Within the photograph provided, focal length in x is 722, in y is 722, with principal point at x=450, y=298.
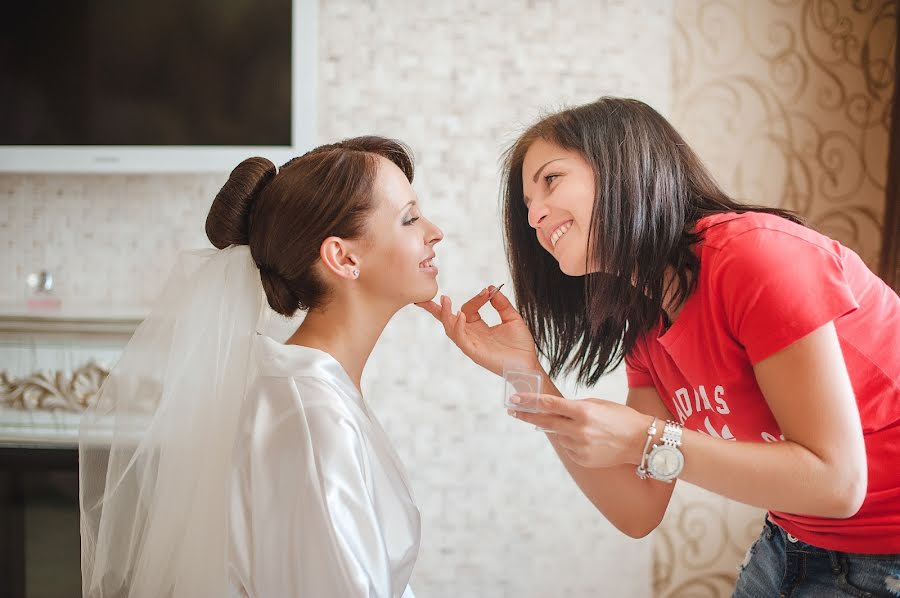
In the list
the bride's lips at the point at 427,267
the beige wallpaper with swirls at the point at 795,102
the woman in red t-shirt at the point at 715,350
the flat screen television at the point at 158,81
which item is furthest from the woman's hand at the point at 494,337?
the beige wallpaper with swirls at the point at 795,102

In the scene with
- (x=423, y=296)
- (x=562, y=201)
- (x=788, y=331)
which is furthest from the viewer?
(x=423, y=296)

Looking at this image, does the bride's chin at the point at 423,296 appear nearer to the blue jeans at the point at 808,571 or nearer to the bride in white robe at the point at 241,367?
the bride in white robe at the point at 241,367

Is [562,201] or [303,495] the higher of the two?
[562,201]

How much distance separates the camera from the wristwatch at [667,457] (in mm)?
1026

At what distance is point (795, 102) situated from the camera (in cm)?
220

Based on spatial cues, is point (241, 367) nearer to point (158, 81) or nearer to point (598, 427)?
point (598, 427)

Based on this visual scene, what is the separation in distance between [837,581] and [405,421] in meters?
1.35

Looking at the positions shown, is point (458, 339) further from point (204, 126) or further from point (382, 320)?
point (204, 126)

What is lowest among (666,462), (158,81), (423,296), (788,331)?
(666,462)

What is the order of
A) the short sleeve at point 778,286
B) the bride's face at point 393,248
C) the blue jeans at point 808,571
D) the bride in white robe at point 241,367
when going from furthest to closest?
1. the bride's face at point 393,248
2. the bride in white robe at point 241,367
3. the blue jeans at point 808,571
4. the short sleeve at point 778,286

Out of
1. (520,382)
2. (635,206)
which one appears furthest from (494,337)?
(635,206)

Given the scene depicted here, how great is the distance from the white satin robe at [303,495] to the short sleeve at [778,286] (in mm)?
599

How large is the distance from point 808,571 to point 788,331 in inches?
18.6

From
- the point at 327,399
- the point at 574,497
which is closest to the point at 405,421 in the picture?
the point at 574,497
